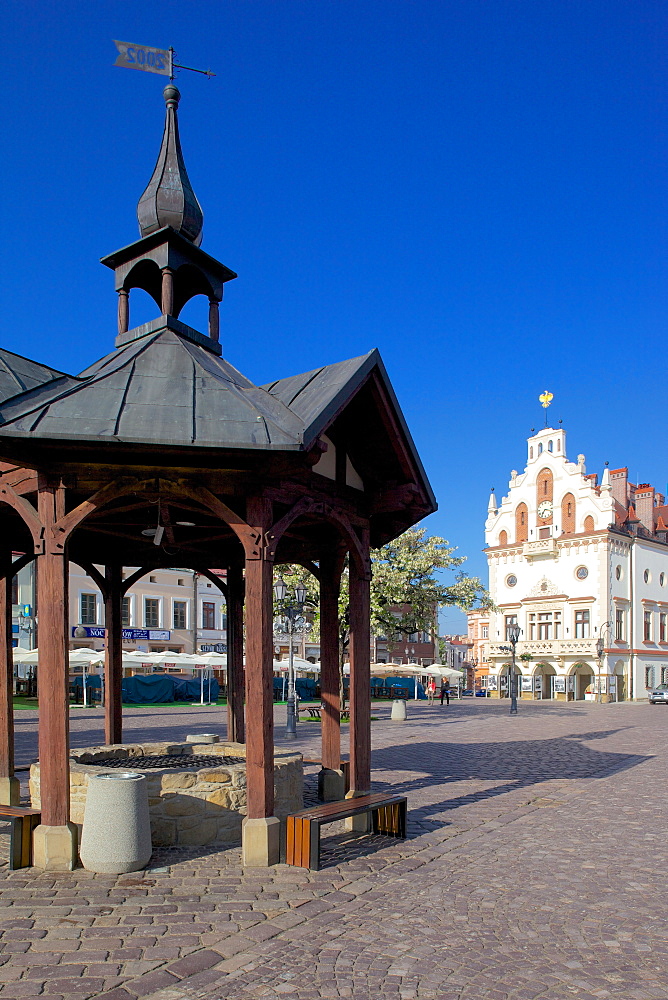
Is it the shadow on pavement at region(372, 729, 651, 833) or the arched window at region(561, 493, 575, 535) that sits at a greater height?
the arched window at region(561, 493, 575, 535)

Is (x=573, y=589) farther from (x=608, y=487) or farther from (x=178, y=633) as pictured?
(x=178, y=633)

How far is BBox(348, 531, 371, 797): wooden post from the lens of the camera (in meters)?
10.3

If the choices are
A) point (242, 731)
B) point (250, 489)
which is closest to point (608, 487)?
point (242, 731)

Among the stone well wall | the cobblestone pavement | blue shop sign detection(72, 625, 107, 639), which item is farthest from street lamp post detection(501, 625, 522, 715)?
the stone well wall

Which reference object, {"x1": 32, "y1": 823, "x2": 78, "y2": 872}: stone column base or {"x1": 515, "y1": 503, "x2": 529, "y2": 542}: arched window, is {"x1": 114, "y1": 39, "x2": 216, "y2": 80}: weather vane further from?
{"x1": 515, "y1": 503, "x2": 529, "y2": 542}: arched window

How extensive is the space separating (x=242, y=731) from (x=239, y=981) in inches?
336

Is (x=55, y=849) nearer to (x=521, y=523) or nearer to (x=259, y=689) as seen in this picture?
(x=259, y=689)

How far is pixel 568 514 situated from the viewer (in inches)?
2486

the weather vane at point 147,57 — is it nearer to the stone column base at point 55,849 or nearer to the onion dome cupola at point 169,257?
the onion dome cupola at point 169,257

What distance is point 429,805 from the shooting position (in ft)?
39.5

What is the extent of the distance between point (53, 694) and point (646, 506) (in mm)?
67079

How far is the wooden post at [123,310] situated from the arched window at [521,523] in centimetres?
5796

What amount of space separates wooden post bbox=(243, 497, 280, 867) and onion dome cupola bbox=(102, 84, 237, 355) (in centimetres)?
337

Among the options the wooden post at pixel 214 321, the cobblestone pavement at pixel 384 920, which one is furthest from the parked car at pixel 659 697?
the wooden post at pixel 214 321
